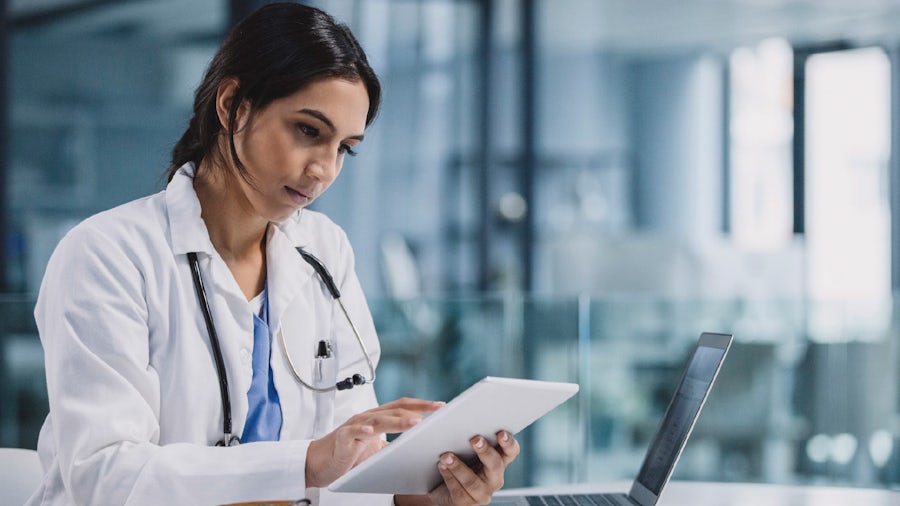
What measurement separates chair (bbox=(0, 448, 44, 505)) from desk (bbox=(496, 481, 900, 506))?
0.63 meters

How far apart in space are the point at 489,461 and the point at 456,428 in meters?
0.09

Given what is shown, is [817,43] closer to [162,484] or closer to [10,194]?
[10,194]

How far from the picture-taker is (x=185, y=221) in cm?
138

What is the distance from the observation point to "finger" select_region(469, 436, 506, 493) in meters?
1.15

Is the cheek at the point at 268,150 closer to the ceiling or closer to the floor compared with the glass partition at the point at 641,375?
closer to the ceiling

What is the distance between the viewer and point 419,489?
4.12 ft

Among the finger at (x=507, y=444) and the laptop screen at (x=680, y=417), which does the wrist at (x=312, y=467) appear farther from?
the laptop screen at (x=680, y=417)

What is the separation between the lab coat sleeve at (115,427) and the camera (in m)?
1.18

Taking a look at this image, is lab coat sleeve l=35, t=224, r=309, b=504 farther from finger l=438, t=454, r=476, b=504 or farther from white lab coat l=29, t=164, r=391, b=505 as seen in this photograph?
finger l=438, t=454, r=476, b=504

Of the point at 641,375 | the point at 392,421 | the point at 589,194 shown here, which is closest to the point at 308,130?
the point at 392,421

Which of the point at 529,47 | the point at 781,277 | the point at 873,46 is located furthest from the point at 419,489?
the point at 873,46

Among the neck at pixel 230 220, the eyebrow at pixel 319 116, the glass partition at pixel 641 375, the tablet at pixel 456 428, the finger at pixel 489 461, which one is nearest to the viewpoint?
the tablet at pixel 456 428

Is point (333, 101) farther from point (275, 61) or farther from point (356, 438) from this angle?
point (356, 438)

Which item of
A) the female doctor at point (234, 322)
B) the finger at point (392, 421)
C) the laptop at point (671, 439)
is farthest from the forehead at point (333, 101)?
the laptop at point (671, 439)
